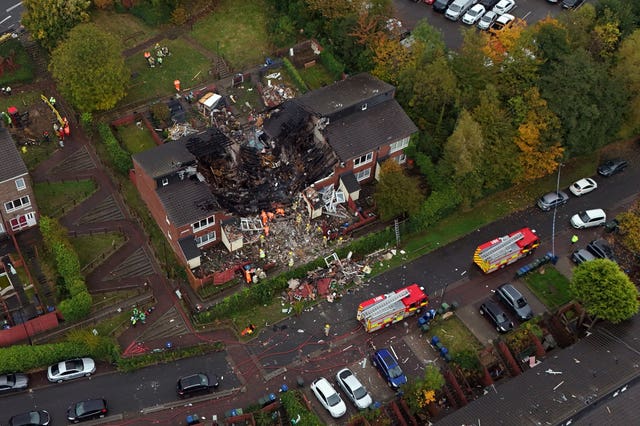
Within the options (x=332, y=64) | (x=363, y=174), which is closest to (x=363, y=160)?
(x=363, y=174)

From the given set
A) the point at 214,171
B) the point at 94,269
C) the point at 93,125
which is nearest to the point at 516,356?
the point at 214,171

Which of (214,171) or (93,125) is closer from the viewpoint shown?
(214,171)

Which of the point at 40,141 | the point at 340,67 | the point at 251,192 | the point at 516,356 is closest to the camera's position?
the point at 516,356

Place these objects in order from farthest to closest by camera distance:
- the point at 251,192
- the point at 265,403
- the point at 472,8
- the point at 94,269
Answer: the point at 472,8
the point at 251,192
the point at 94,269
the point at 265,403

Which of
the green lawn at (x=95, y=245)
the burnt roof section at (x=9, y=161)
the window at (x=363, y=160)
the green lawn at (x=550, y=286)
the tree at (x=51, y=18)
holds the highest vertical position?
the tree at (x=51, y=18)

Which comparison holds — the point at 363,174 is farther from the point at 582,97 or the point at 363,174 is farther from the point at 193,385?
the point at 193,385

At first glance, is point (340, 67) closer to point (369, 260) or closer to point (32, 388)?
Answer: point (369, 260)

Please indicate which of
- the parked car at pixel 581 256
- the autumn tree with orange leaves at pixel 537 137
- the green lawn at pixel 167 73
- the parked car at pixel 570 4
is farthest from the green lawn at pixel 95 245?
the parked car at pixel 570 4

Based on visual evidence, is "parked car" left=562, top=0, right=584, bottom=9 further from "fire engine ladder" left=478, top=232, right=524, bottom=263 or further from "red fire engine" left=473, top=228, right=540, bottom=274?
"fire engine ladder" left=478, top=232, right=524, bottom=263

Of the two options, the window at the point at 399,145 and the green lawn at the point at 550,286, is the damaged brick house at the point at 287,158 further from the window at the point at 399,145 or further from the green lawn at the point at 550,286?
the green lawn at the point at 550,286
